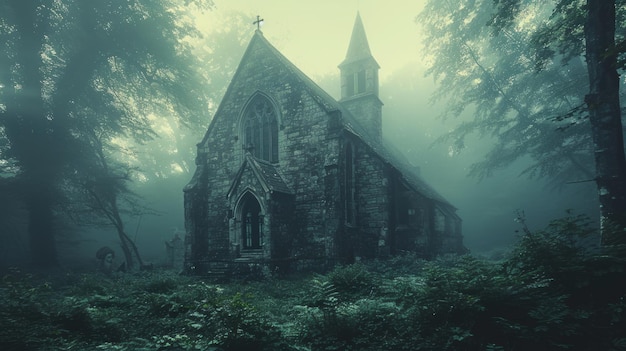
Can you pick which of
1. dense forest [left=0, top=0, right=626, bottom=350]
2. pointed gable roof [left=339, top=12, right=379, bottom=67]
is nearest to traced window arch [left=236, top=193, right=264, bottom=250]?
dense forest [left=0, top=0, right=626, bottom=350]

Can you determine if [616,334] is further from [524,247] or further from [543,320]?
[524,247]

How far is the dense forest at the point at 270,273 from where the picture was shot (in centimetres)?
494

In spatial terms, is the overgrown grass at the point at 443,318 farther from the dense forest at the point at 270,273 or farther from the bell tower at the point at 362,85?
the bell tower at the point at 362,85

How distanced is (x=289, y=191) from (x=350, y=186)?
2763 mm

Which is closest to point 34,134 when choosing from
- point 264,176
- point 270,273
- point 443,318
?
point 264,176

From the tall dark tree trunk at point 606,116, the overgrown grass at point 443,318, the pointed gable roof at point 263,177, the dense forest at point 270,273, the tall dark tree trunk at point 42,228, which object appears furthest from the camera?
the tall dark tree trunk at point 42,228

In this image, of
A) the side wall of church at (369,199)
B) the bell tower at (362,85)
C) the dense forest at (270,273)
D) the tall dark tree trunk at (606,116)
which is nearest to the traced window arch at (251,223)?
the dense forest at (270,273)

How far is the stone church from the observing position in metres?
14.1

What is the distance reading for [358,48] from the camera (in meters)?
24.7

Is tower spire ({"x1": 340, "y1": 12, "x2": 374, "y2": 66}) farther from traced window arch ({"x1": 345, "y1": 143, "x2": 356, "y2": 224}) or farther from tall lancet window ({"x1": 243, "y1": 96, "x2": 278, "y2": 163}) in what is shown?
traced window arch ({"x1": 345, "y1": 143, "x2": 356, "y2": 224})

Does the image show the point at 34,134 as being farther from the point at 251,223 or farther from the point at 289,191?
the point at 289,191

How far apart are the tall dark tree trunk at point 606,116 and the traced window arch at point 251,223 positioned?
11424mm

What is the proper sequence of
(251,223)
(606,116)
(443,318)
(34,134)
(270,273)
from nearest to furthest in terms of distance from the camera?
(443,318), (606,116), (270,273), (251,223), (34,134)

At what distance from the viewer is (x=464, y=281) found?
5.37 meters
